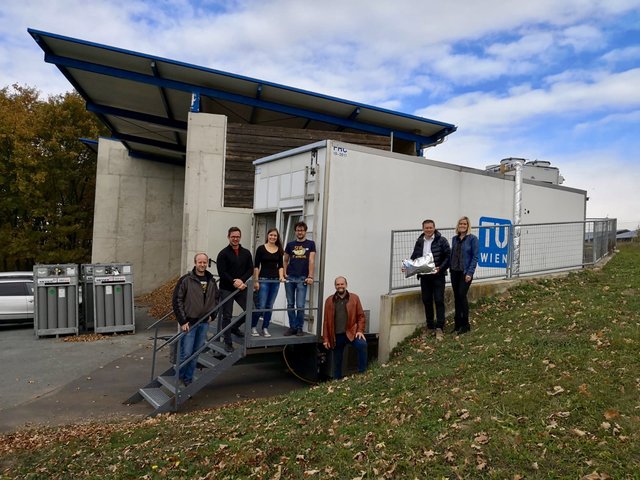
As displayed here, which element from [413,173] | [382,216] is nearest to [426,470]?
[382,216]

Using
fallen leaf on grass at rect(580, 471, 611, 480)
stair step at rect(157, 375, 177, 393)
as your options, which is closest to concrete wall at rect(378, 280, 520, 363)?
stair step at rect(157, 375, 177, 393)

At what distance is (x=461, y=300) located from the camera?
24.3ft

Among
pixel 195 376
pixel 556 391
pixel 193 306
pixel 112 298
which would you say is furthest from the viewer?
pixel 112 298

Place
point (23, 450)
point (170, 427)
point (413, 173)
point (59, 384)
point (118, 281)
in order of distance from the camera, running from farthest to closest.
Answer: point (118, 281) → point (413, 173) → point (59, 384) → point (170, 427) → point (23, 450)

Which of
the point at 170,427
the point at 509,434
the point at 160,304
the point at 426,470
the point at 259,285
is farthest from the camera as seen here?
the point at 160,304

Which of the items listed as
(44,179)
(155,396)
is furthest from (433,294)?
(44,179)

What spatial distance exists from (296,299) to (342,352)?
106cm

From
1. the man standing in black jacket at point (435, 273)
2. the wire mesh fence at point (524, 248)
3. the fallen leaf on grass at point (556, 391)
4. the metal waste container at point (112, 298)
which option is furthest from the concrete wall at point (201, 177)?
the fallen leaf on grass at point (556, 391)

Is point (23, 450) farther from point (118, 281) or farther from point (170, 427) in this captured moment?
point (118, 281)

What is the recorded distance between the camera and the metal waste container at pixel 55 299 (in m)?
12.2

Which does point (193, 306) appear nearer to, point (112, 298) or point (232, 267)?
point (232, 267)

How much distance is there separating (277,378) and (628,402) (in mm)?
5714

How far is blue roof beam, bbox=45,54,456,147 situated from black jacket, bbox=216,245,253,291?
839cm

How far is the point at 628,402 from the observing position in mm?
4230
